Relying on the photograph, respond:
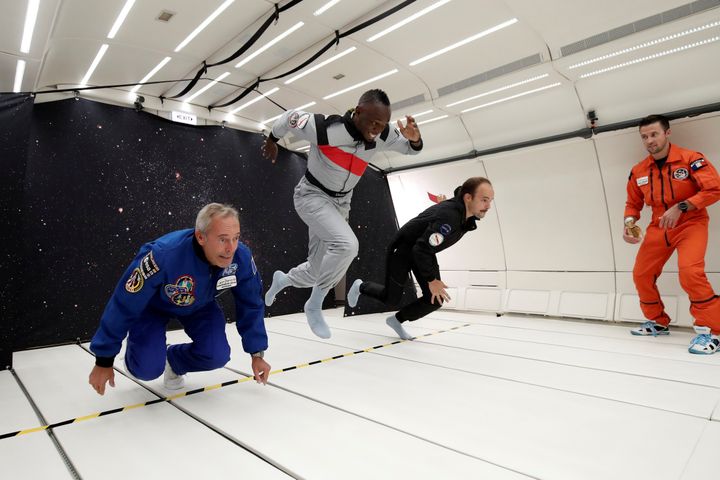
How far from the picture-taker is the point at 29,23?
246 cm

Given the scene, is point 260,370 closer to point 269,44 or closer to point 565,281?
point 269,44

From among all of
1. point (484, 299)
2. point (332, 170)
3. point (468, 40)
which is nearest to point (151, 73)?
point (332, 170)

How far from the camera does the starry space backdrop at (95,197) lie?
9.20 ft

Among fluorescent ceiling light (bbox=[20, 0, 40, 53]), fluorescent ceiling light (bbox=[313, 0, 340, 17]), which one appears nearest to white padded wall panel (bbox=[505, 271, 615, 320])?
fluorescent ceiling light (bbox=[313, 0, 340, 17])

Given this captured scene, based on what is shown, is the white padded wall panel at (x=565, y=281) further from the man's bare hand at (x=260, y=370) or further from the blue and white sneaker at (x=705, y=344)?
the man's bare hand at (x=260, y=370)

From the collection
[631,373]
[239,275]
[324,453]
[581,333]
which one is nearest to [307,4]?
[239,275]

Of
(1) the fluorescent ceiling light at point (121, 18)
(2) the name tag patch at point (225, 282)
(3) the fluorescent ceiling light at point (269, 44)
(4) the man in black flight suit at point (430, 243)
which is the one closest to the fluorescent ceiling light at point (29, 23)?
(1) the fluorescent ceiling light at point (121, 18)

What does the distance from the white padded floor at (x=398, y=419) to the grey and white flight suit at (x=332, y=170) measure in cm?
73

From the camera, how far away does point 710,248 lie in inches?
150

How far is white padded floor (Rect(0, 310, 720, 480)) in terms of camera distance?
1.28 metres

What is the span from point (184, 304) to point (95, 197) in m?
2.82

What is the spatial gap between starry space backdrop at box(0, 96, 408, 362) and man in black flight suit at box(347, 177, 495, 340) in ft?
6.50

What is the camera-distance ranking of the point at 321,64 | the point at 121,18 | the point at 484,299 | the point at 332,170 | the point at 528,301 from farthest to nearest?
the point at 484,299 → the point at 528,301 → the point at 321,64 → the point at 121,18 → the point at 332,170

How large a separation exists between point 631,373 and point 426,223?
1.59 meters
